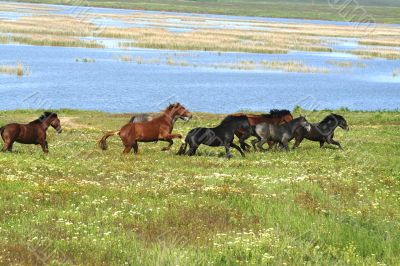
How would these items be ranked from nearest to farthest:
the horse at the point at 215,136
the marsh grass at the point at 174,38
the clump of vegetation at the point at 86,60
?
the horse at the point at 215,136 < the clump of vegetation at the point at 86,60 < the marsh grass at the point at 174,38

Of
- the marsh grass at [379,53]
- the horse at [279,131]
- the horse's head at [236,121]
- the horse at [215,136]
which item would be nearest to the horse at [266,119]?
the horse at [279,131]

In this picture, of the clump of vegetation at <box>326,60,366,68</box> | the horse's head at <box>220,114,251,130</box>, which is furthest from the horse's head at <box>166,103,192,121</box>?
the clump of vegetation at <box>326,60,366,68</box>

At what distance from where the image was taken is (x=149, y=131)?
26641 mm

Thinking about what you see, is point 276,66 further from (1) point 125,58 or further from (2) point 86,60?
(2) point 86,60

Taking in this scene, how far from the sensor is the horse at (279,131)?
1107 inches

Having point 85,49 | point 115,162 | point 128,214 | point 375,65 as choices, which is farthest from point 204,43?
point 128,214

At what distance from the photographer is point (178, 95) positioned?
213ft

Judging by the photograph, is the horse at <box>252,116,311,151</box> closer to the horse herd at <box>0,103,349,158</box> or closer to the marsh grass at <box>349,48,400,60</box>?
the horse herd at <box>0,103,349,158</box>

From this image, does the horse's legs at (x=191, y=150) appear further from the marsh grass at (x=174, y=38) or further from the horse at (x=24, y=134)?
the marsh grass at (x=174, y=38)

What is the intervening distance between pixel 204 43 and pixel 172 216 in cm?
9849

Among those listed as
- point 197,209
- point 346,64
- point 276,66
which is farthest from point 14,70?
point 197,209

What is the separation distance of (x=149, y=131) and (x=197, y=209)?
11.4m

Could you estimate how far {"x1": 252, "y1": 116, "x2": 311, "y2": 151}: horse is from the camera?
1107 inches

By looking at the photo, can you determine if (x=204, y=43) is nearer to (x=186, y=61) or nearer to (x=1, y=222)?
(x=186, y=61)
